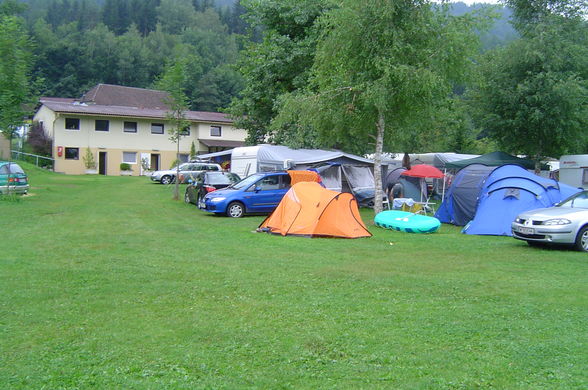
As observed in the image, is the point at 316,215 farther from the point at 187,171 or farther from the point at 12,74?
the point at 187,171

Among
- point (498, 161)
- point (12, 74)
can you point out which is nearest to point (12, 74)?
point (12, 74)

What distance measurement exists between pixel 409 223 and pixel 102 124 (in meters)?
32.9

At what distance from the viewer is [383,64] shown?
51.8 feet

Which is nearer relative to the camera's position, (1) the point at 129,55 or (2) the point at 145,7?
(1) the point at 129,55

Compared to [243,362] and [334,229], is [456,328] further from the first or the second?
[334,229]

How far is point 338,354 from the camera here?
15.4 ft

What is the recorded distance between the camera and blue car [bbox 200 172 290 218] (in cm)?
1712

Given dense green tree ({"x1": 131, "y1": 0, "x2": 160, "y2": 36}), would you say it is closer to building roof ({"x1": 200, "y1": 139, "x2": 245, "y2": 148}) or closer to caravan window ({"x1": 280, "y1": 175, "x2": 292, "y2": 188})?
building roof ({"x1": 200, "y1": 139, "x2": 245, "y2": 148})

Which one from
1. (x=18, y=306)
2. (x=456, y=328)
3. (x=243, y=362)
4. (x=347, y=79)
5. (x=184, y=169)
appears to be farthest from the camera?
(x=184, y=169)

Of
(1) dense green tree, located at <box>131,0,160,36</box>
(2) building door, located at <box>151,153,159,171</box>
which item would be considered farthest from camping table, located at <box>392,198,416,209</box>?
(1) dense green tree, located at <box>131,0,160,36</box>

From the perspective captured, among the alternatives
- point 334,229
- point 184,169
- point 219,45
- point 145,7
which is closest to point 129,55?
point 219,45

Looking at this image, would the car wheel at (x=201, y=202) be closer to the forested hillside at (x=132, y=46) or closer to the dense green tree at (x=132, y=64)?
the forested hillside at (x=132, y=46)

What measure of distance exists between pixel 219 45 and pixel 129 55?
65.6 feet

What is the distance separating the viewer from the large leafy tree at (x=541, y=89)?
2220cm
